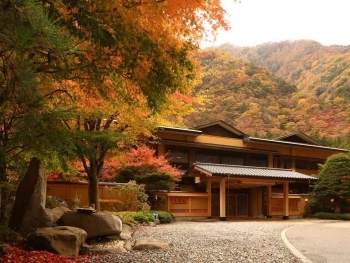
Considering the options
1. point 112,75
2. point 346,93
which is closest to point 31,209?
point 112,75

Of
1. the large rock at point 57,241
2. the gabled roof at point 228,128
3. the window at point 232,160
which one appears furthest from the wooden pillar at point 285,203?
the large rock at point 57,241

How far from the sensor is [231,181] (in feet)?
71.3

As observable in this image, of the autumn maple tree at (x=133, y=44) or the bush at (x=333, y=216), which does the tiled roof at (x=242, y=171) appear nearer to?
the bush at (x=333, y=216)

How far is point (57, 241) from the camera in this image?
6.93 meters

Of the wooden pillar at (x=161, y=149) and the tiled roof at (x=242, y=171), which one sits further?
the wooden pillar at (x=161, y=149)

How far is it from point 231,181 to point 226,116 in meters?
21.0

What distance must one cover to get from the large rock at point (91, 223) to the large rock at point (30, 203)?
1.66 feet

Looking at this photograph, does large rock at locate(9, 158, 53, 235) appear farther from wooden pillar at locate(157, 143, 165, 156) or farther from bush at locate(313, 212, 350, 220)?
bush at locate(313, 212, 350, 220)

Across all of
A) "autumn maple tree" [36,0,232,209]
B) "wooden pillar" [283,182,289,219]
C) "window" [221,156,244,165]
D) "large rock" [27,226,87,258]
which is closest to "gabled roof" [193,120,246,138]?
"window" [221,156,244,165]

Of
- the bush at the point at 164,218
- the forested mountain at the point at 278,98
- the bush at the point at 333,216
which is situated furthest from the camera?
the forested mountain at the point at 278,98

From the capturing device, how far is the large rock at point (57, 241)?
22.4 feet

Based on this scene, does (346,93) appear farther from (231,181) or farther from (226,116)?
(231,181)

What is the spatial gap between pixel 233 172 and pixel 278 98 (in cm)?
2765

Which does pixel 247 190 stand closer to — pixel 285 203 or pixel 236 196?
pixel 236 196
